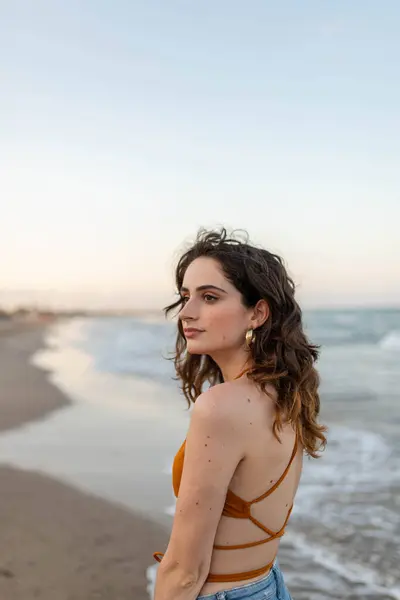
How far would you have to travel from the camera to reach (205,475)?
1.68 metres

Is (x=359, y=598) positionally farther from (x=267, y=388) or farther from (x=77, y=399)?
(x=77, y=399)

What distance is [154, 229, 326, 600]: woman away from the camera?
1.70 metres

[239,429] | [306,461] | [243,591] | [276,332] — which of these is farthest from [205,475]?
[306,461]

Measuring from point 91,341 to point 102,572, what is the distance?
22.4 metres

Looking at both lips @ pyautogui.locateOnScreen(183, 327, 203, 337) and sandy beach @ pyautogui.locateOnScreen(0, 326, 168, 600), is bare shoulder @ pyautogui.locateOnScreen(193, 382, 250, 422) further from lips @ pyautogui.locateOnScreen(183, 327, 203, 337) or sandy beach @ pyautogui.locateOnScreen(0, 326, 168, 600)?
sandy beach @ pyautogui.locateOnScreen(0, 326, 168, 600)

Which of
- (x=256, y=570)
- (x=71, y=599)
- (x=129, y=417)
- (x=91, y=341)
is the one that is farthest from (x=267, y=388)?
Answer: (x=91, y=341)

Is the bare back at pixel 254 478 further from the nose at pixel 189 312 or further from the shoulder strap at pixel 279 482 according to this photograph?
the nose at pixel 189 312

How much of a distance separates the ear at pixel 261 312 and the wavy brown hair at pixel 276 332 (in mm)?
13

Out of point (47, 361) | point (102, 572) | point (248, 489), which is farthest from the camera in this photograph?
point (47, 361)

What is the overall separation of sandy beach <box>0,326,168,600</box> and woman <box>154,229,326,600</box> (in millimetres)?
2755

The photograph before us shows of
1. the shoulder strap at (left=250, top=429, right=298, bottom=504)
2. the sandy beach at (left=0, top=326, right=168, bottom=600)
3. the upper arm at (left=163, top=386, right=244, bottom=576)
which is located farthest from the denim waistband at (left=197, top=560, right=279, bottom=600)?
the sandy beach at (left=0, top=326, right=168, bottom=600)

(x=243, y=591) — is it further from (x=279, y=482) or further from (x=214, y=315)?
(x=214, y=315)

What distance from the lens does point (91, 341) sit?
26672mm

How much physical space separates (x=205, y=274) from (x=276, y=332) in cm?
28
